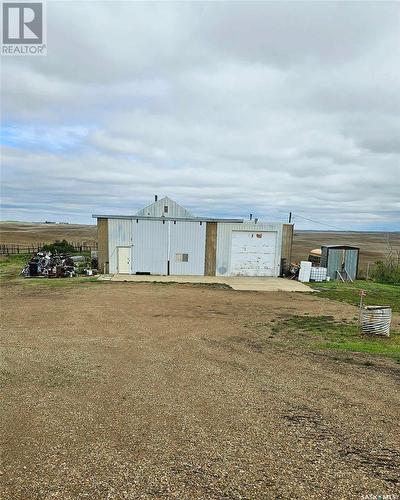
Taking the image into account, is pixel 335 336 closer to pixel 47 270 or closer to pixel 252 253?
pixel 252 253

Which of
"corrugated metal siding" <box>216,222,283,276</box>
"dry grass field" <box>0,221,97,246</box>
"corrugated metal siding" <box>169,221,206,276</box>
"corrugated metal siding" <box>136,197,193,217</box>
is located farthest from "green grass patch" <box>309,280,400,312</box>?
"dry grass field" <box>0,221,97,246</box>

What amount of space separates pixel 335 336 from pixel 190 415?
22.3 ft

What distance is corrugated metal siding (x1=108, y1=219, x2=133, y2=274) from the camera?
970 inches

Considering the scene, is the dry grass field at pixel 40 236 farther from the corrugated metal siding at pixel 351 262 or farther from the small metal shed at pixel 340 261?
the corrugated metal siding at pixel 351 262

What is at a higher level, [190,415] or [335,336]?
[190,415]

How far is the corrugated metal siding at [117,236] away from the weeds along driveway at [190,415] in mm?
13824

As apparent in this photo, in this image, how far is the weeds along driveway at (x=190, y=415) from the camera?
4.11 m

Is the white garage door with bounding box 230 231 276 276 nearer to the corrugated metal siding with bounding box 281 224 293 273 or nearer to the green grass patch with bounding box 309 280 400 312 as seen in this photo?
the corrugated metal siding with bounding box 281 224 293 273

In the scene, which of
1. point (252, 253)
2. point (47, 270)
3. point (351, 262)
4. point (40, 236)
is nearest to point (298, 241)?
point (40, 236)

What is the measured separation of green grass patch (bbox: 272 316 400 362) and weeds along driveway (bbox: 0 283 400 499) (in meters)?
0.58

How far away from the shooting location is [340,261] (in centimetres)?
2662

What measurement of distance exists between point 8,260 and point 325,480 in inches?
1335

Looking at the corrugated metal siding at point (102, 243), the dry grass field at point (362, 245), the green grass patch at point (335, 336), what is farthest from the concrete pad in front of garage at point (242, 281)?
the dry grass field at point (362, 245)

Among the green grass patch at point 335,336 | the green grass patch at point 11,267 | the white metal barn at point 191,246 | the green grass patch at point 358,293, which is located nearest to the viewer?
the green grass patch at point 335,336
